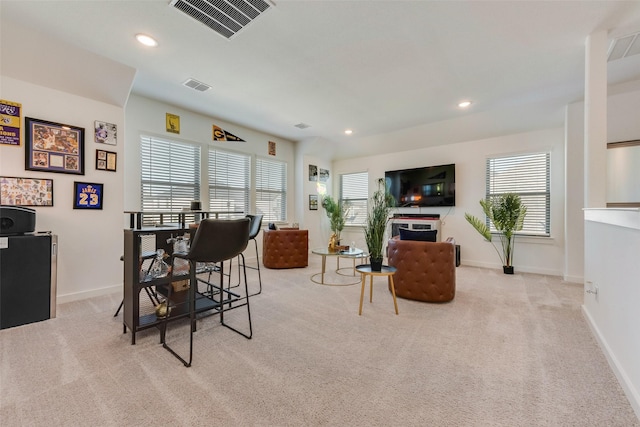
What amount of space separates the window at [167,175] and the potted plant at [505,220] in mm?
5508

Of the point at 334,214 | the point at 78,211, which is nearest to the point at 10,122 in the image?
the point at 78,211

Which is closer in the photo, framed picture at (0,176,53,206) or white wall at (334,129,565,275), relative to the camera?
framed picture at (0,176,53,206)

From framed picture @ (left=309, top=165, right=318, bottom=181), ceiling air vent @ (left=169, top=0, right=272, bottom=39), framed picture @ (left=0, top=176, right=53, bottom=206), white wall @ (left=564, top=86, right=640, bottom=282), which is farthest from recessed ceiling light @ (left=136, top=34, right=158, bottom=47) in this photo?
white wall @ (left=564, top=86, right=640, bottom=282)

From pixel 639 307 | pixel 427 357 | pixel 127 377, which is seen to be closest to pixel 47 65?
pixel 127 377

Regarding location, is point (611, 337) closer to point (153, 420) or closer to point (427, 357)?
point (427, 357)

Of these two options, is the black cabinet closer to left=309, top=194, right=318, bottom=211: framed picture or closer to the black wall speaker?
A: the black wall speaker

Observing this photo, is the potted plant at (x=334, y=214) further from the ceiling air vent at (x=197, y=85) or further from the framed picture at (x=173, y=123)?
the ceiling air vent at (x=197, y=85)

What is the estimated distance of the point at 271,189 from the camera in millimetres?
6465

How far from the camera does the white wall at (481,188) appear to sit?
15.3ft

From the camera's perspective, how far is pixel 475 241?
5.47 meters

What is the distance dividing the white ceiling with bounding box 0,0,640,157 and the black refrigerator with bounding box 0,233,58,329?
1874mm

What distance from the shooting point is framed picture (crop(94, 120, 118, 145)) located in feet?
11.1

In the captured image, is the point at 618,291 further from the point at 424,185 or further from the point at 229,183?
the point at 229,183

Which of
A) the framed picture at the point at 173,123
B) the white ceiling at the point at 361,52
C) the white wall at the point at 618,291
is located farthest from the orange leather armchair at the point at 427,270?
the framed picture at the point at 173,123
